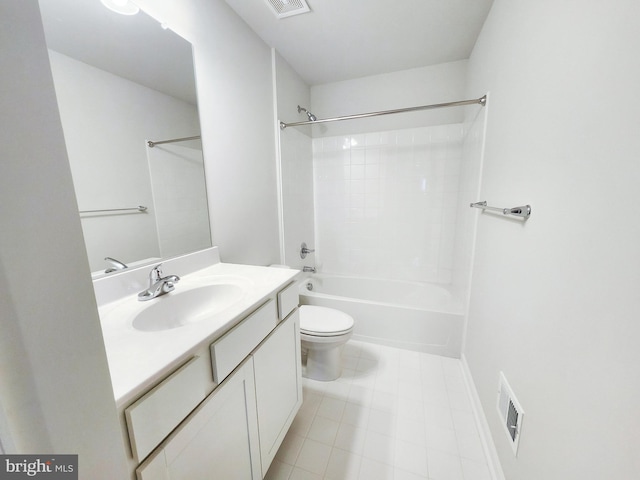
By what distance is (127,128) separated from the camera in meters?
1.00

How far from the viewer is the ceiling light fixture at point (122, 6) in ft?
3.08

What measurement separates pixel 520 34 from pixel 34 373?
5.62ft

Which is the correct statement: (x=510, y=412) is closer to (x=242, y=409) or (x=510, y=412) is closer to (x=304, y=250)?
(x=242, y=409)

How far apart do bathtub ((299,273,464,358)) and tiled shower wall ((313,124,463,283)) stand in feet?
0.57

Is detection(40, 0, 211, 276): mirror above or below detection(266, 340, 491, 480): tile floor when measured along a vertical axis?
above

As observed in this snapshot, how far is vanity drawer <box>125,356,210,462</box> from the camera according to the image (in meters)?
0.51

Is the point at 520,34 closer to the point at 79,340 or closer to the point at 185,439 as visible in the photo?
the point at 79,340

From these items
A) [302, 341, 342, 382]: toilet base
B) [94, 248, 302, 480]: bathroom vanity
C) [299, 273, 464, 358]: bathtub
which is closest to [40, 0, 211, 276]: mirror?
[94, 248, 302, 480]: bathroom vanity

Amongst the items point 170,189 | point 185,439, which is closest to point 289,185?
point 170,189

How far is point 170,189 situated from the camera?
120 centimetres

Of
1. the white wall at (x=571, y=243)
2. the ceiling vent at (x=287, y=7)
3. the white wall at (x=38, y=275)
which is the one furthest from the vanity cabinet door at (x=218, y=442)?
the ceiling vent at (x=287, y=7)

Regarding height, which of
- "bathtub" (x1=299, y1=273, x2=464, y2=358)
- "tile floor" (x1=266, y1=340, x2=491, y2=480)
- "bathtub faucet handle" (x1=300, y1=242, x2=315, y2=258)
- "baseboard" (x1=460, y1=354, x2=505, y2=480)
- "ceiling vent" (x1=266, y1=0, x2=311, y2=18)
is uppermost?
"ceiling vent" (x1=266, y1=0, x2=311, y2=18)

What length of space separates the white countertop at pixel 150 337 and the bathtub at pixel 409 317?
3.69ft

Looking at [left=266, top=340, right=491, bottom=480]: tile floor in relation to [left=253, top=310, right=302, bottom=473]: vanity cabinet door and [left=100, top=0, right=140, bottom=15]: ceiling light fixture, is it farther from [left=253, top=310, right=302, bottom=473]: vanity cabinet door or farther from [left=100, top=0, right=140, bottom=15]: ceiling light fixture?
[left=100, top=0, right=140, bottom=15]: ceiling light fixture
